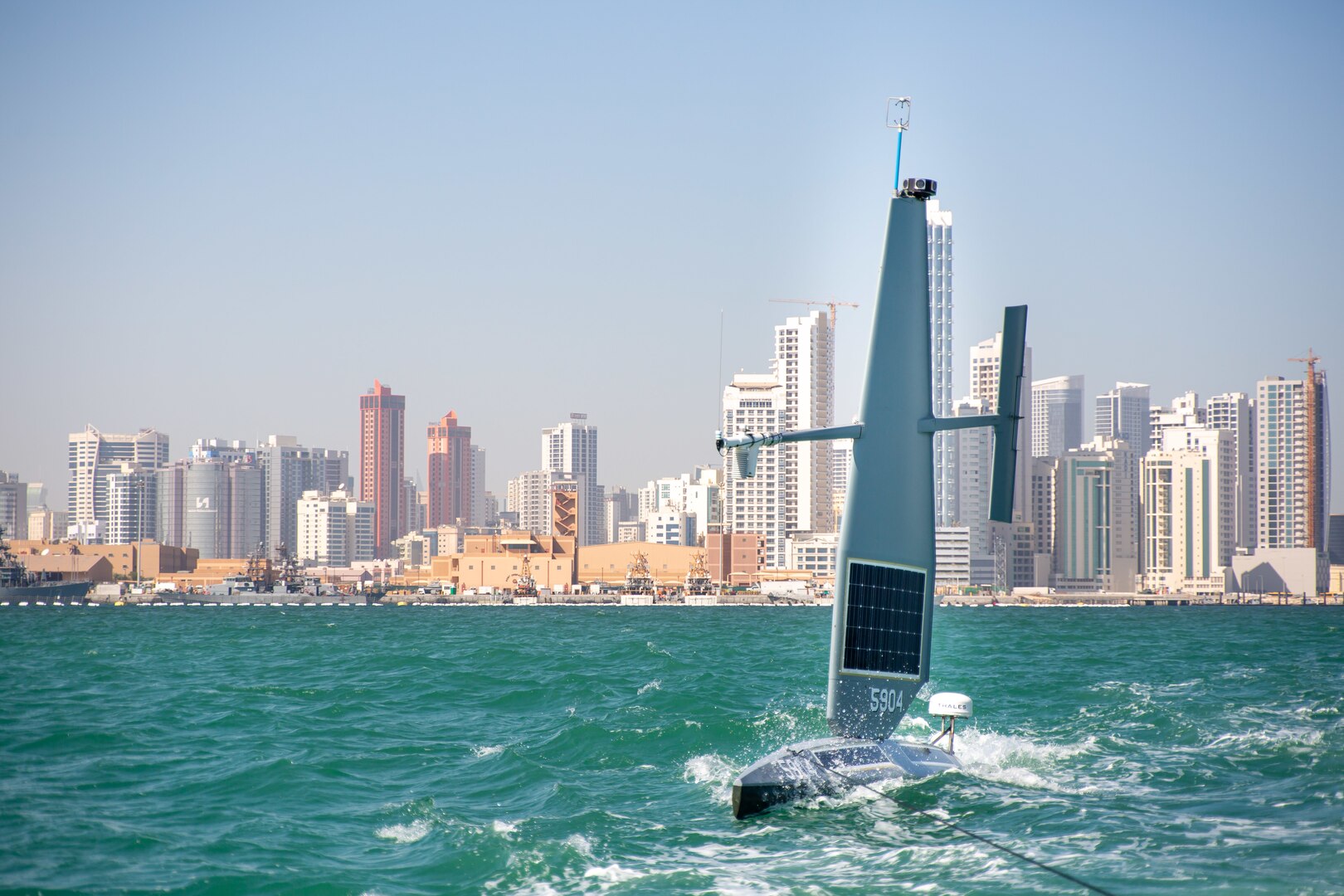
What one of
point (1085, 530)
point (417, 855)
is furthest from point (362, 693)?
point (1085, 530)

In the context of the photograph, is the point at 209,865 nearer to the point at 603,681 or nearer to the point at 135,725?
the point at 135,725

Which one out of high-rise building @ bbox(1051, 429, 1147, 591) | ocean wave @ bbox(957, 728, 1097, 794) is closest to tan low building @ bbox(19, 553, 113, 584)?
high-rise building @ bbox(1051, 429, 1147, 591)

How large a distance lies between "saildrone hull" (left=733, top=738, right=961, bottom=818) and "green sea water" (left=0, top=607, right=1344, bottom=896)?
0.24 m

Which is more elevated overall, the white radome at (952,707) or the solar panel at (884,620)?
the solar panel at (884,620)

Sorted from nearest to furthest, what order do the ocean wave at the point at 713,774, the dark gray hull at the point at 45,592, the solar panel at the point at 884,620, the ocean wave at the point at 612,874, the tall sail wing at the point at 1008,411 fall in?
the ocean wave at the point at 612,874 → the tall sail wing at the point at 1008,411 → the solar panel at the point at 884,620 → the ocean wave at the point at 713,774 → the dark gray hull at the point at 45,592

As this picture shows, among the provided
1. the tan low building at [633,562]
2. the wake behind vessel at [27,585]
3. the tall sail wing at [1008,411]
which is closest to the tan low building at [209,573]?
the wake behind vessel at [27,585]

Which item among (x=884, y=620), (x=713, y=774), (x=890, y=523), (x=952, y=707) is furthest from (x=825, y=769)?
(x=890, y=523)

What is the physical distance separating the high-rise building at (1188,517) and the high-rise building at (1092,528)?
3.57 meters

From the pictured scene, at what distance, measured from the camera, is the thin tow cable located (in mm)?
13930

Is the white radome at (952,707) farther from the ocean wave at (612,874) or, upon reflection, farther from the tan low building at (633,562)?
the tan low building at (633,562)

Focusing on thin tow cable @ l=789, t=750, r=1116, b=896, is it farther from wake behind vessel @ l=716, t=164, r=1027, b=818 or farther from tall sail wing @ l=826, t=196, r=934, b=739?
tall sail wing @ l=826, t=196, r=934, b=739

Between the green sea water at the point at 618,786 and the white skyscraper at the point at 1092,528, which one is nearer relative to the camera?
the green sea water at the point at 618,786

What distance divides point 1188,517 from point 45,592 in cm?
16241

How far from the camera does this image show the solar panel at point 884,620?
18.3m
